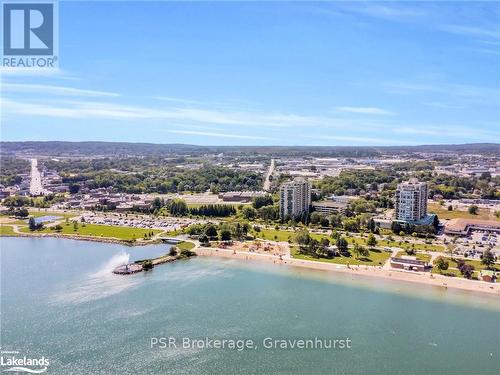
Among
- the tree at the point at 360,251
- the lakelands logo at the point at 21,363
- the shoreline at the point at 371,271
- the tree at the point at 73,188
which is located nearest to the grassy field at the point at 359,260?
the tree at the point at 360,251

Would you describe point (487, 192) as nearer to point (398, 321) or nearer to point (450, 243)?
point (450, 243)

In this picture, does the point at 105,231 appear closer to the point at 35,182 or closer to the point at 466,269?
the point at 466,269

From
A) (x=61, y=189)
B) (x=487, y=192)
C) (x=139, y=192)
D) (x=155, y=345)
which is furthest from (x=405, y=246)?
(x=61, y=189)

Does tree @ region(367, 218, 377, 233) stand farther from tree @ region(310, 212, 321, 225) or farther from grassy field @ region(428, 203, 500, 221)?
grassy field @ region(428, 203, 500, 221)

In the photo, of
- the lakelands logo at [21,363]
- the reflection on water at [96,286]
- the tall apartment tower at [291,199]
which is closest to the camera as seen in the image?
the lakelands logo at [21,363]

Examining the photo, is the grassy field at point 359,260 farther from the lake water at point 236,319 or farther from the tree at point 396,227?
the tree at point 396,227

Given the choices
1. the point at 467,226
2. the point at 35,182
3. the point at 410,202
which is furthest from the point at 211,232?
the point at 35,182
